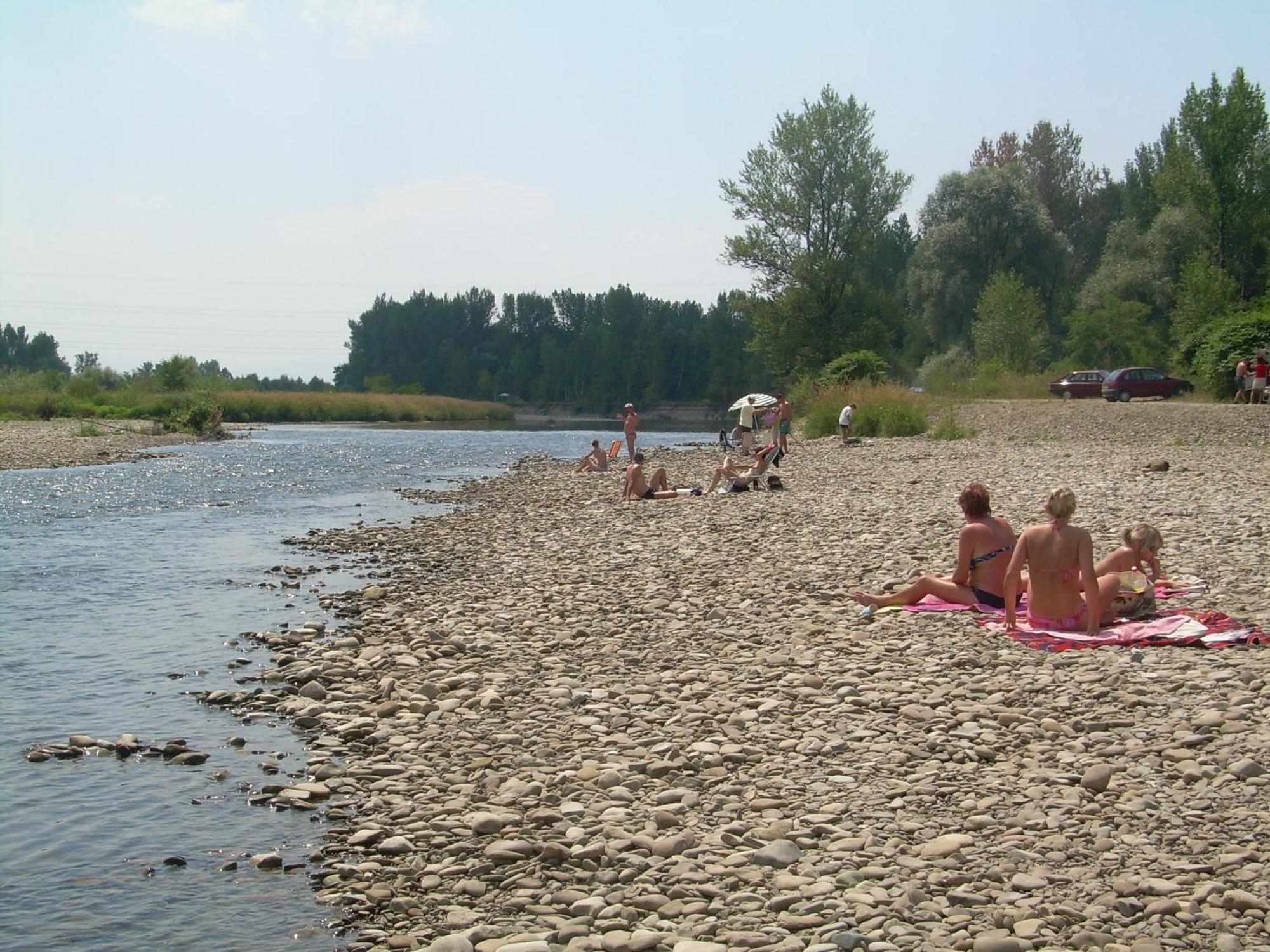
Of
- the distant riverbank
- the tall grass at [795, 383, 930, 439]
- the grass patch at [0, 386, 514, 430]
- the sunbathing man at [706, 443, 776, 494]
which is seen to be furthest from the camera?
the distant riverbank

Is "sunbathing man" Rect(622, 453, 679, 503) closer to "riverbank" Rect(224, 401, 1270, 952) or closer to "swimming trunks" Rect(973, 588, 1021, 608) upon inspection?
"riverbank" Rect(224, 401, 1270, 952)

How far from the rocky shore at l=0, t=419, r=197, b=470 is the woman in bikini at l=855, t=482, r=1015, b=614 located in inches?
1435

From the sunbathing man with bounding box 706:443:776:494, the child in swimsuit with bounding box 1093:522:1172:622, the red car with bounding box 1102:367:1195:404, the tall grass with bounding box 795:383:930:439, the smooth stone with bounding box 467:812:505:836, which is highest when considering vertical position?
the red car with bounding box 1102:367:1195:404

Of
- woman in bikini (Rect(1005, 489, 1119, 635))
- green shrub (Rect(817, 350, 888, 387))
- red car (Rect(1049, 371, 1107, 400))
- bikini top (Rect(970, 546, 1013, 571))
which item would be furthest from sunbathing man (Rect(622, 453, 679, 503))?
red car (Rect(1049, 371, 1107, 400))

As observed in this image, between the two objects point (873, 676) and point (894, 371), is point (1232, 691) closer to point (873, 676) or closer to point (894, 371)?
point (873, 676)

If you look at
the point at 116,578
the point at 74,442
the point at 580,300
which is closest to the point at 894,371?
the point at 74,442

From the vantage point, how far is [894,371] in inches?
2817

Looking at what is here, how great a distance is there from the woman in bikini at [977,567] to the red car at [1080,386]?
37.0 meters

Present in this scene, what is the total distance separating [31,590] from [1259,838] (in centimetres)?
1528

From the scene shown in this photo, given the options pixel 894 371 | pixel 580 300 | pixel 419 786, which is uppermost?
pixel 580 300

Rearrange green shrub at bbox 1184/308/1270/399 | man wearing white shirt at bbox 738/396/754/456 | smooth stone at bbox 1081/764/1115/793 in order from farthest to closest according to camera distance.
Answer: green shrub at bbox 1184/308/1270/399, man wearing white shirt at bbox 738/396/754/456, smooth stone at bbox 1081/764/1115/793

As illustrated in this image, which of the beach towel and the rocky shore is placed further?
the rocky shore

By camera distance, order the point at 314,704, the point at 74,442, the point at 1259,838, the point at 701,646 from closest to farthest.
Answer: the point at 1259,838 → the point at 314,704 → the point at 701,646 → the point at 74,442

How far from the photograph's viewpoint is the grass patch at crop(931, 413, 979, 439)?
32906mm
